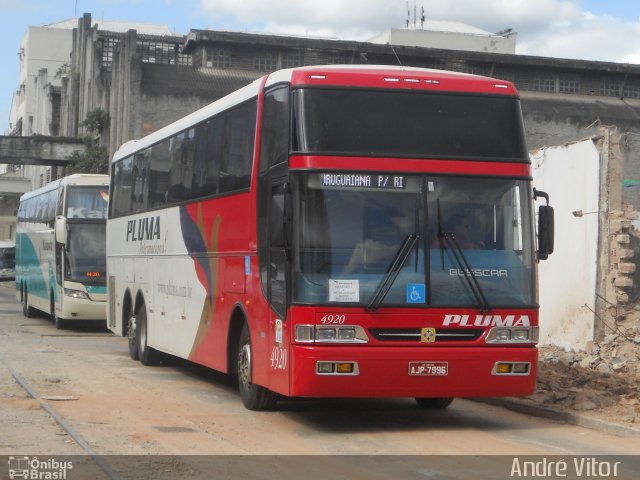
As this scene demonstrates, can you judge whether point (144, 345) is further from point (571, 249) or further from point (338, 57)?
point (338, 57)

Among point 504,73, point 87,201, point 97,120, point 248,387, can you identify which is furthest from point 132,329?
point 97,120

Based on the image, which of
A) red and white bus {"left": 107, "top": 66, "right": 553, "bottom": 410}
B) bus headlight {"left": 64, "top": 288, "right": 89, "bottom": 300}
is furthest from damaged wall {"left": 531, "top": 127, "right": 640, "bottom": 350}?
bus headlight {"left": 64, "top": 288, "right": 89, "bottom": 300}

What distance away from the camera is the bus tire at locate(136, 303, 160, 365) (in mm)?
17734

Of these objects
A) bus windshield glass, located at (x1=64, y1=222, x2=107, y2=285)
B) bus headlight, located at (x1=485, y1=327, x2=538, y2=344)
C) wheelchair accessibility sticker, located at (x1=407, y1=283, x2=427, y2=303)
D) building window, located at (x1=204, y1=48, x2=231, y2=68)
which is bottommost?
bus headlight, located at (x1=485, y1=327, x2=538, y2=344)

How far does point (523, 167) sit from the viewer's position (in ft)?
36.3

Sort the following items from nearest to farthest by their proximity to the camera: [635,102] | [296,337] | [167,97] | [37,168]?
[296,337] < [167,97] < [635,102] < [37,168]

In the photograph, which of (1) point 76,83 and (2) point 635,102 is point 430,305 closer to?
(2) point 635,102

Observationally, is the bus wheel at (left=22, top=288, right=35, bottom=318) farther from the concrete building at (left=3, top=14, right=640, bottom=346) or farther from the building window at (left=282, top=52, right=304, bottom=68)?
the building window at (left=282, top=52, right=304, bottom=68)

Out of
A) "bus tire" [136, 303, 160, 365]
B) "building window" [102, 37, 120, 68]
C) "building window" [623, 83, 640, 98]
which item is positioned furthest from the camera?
"building window" [102, 37, 120, 68]

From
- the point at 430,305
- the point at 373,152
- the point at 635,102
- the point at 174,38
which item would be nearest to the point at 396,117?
the point at 373,152

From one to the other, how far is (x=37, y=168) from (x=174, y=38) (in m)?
22.6

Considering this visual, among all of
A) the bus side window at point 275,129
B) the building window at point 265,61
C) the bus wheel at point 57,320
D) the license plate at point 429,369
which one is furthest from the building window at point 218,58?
the license plate at point 429,369

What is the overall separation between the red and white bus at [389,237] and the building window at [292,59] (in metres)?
32.3

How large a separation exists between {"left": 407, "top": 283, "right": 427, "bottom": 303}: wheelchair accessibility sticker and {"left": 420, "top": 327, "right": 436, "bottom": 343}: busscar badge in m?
0.28
